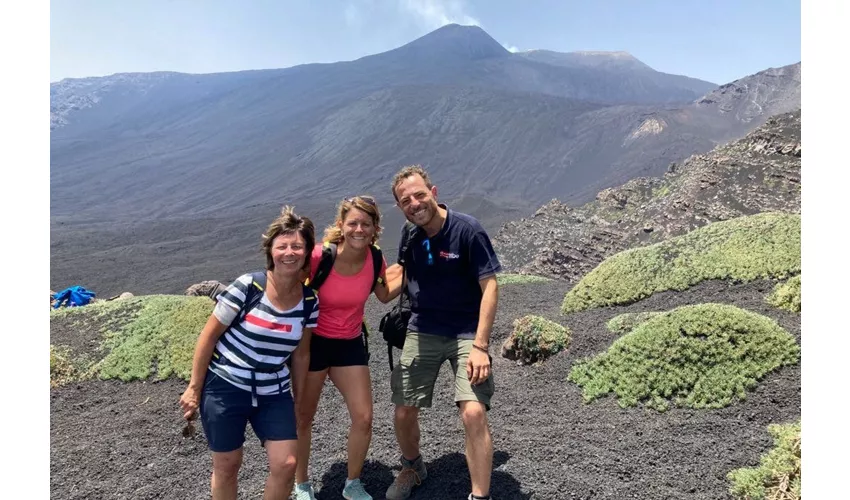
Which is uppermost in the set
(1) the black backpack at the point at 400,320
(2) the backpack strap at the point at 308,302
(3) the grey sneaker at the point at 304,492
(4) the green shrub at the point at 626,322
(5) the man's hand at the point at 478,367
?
(2) the backpack strap at the point at 308,302

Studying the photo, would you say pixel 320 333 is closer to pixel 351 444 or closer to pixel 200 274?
pixel 351 444

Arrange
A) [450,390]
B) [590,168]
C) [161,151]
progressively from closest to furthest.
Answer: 1. [450,390]
2. [590,168]
3. [161,151]

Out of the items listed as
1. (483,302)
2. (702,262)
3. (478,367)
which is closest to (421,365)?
(478,367)

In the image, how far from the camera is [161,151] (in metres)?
66.9

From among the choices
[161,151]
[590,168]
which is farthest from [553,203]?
[161,151]

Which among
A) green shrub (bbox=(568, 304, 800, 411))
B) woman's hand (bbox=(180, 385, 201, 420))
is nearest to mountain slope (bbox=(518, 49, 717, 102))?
green shrub (bbox=(568, 304, 800, 411))

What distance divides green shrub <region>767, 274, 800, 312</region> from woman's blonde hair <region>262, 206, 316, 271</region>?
20.3 feet

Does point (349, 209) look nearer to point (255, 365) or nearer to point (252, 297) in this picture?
point (252, 297)

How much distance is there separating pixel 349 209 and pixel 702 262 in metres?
7.60

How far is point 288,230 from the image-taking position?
135 inches

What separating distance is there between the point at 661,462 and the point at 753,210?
11.8 meters

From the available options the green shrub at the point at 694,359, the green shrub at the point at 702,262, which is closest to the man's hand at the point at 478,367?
the green shrub at the point at 694,359

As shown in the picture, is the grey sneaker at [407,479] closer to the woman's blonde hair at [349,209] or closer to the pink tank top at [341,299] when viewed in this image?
the pink tank top at [341,299]

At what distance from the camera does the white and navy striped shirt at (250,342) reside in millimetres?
3324
